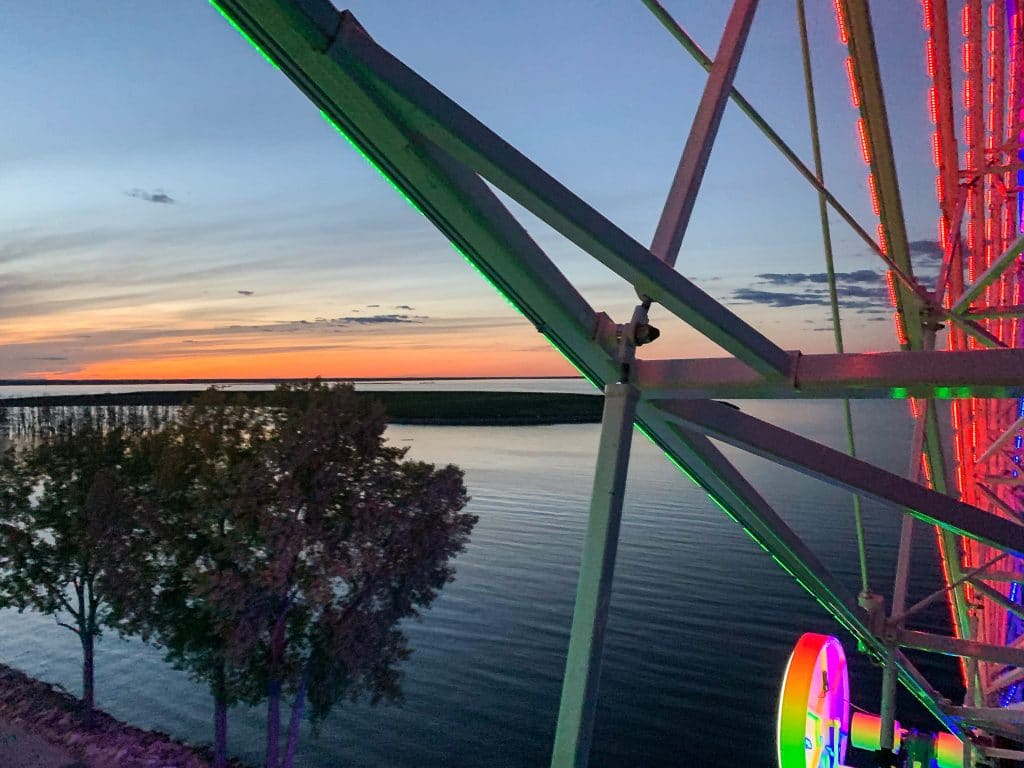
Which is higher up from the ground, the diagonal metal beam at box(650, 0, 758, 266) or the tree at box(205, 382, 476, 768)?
the diagonal metal beam at box(650, 0, 758, 266)

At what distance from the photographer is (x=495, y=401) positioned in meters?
143

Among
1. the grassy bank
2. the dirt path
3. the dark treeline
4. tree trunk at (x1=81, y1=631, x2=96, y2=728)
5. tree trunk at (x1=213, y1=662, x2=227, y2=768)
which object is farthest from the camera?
tree trunk at (x1=81, y1=631, x2=96, y2=728)

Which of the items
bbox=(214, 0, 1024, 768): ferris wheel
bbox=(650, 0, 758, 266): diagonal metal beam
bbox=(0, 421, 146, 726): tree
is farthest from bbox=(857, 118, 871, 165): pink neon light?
bbox=(0, 421, 146, 726): tree

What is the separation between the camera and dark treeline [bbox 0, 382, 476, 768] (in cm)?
2195

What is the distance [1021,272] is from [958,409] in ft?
7.52

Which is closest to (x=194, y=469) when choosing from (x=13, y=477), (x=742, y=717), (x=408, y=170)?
(x=13, y=477)

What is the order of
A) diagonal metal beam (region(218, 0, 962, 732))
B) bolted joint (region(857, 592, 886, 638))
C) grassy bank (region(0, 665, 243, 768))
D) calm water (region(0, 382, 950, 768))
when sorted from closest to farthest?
diagonal metal beam (region(218, 0, 962, 732)), bolted joint (region(857, 592, 886, 638)), grassy bank (region(0, 665, 243, 768)), calm water (region(0, 382, 950, 768))

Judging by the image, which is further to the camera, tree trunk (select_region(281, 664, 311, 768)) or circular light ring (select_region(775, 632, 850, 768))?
tree trunk (select_region(281, 664, 311, 768))

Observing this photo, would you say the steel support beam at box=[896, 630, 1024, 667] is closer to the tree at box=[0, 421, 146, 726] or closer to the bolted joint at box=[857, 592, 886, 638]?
the bolted joint at box=[857, 592, 886, 638]

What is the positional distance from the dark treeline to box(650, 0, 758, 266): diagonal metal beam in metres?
19.2

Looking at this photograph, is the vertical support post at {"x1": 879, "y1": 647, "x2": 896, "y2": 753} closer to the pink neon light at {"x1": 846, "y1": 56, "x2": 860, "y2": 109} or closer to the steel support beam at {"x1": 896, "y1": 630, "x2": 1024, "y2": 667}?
the steel support beam at {"x1": 896, "y1": 630, "x2": 1024, "y2": 667}

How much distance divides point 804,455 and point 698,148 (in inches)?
67.9

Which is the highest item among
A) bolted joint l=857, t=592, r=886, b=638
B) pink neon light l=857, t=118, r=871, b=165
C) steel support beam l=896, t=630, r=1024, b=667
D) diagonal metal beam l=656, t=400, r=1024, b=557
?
pink neon light l=857, t=118, r=871, b=165

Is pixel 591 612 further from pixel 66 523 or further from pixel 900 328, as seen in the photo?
pixel 66 523
